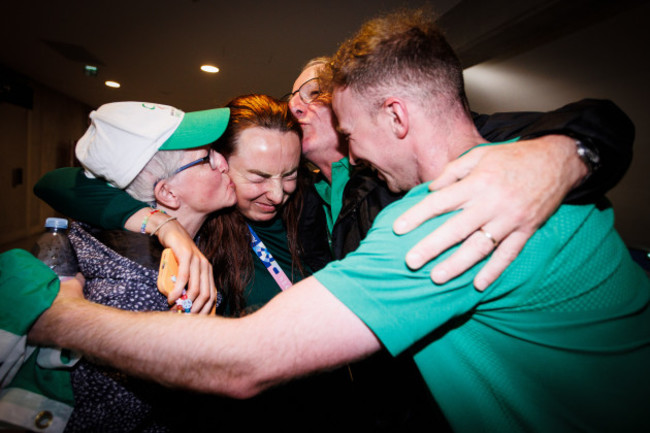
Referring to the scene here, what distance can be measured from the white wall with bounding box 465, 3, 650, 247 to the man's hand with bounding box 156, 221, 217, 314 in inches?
148

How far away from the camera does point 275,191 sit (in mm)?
1881

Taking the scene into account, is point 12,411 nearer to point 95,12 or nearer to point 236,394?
point 236,394

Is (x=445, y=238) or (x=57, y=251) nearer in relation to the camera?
(x=445, y=238)

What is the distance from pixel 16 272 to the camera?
104 cm

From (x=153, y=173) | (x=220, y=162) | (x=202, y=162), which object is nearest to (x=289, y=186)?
(x=220, y=162)

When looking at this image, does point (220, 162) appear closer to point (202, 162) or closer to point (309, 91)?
point (202, 162)

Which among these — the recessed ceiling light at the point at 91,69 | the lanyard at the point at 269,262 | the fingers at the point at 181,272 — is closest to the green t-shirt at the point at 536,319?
the fingers at the point at 181,272

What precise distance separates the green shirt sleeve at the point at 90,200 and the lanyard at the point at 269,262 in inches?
28.9

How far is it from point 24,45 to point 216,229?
20.1 feet

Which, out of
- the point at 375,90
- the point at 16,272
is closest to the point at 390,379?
the point at 375,90

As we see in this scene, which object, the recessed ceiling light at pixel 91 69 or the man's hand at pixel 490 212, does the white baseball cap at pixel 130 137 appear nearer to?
the man's hand at pixel 490 212

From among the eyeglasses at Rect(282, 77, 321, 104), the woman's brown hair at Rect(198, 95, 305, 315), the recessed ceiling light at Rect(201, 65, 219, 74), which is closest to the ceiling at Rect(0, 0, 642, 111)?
the recessed ceiling light at Rect(201, 65, 219, 74)

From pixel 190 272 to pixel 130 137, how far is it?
2.15ft

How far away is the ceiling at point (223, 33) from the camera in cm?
286
